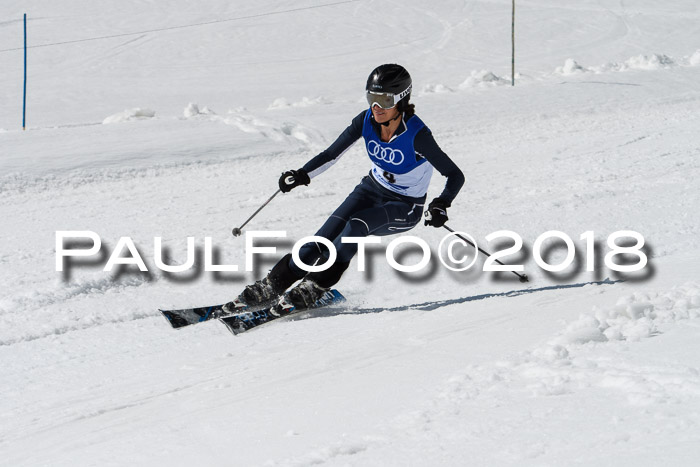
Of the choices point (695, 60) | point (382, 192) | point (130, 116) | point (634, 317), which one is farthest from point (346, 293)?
point (695, 60)

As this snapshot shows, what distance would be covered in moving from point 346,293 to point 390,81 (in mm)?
1534

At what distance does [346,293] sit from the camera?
563 cm

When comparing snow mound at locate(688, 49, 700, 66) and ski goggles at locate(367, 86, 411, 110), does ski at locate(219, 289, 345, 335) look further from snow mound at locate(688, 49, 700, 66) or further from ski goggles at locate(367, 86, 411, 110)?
snow mound at locate(688, 49, 700, 66)

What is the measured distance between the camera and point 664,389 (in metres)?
2.61

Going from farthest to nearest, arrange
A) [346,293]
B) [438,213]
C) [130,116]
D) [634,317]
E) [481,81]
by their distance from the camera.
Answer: [481,81] → [130,116] → [346,293] → [438,213] → [634,317]

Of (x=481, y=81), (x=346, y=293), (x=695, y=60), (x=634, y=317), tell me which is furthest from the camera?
(x=695, y=60)

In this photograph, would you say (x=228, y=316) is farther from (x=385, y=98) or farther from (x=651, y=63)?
(x=651, y=63)

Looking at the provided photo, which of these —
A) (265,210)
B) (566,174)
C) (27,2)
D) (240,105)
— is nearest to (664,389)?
(265,210)

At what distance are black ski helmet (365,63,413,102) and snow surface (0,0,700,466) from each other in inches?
52.9

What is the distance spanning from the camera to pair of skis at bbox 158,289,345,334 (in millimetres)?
4859

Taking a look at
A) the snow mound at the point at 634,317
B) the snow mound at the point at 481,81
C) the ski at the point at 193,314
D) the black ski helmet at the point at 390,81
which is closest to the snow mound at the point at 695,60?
the snow mound at the point at 481,81

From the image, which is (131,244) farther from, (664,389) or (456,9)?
(456,9)

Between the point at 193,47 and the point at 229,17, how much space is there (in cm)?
254

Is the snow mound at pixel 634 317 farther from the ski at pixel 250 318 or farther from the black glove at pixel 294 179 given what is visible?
the black glove at pixel 294 179
